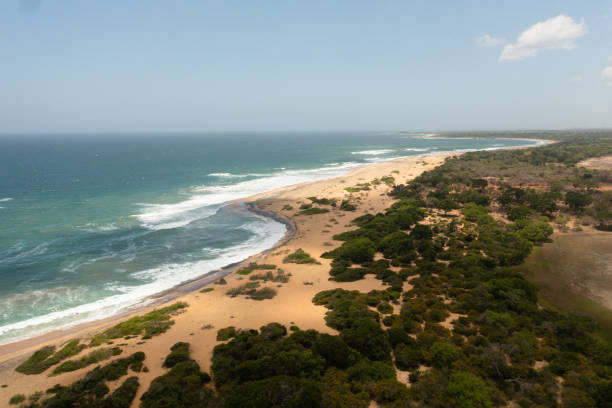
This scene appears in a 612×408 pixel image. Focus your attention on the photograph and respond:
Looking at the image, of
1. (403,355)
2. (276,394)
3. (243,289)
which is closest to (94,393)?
(276,394)

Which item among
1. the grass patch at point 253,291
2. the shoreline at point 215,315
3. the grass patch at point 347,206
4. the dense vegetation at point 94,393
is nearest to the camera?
the dense vegetation at point 94,393

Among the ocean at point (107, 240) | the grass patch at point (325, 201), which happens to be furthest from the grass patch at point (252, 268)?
the grass patch at point (325, 201)

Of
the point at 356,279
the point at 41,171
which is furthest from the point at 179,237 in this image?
the point at 41,171

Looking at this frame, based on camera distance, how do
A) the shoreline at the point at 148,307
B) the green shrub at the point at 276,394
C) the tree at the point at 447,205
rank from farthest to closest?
the tree at the point at 447,205 < the shoreline at the point at 148,307 < the green shrub at the point at 276,394

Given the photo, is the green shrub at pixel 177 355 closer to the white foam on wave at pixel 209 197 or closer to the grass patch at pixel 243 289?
the grass patch at pixel 243 289

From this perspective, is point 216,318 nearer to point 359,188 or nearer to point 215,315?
point 215,315

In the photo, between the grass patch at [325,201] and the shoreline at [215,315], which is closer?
the shoreline at [215,315]

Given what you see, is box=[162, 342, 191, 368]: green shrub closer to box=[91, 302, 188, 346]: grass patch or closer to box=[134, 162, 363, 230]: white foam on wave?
box=[91, 302, 188, 346]: grass patch
